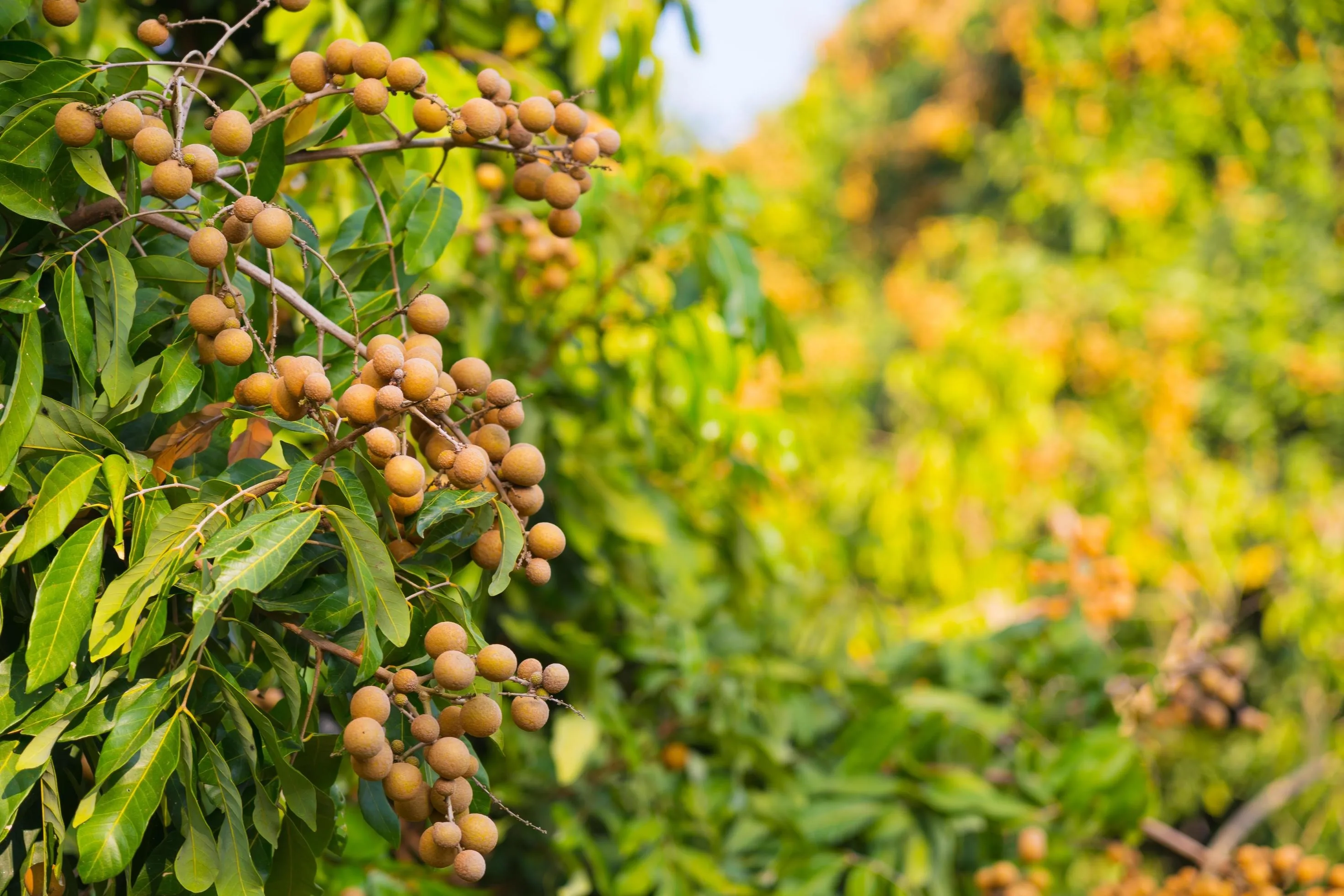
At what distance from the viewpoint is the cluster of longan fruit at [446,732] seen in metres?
0.58

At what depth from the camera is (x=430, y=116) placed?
0.73m

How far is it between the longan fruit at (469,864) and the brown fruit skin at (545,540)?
0.57ft

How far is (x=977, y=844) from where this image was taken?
63.5 inches

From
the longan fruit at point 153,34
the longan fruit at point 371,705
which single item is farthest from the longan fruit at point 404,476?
the longan fruit at point 153,34

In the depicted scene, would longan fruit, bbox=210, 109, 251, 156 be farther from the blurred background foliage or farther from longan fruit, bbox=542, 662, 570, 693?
longan fruit, bbox=542, 662, 570, 693

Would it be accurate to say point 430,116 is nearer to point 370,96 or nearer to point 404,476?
point 370,96

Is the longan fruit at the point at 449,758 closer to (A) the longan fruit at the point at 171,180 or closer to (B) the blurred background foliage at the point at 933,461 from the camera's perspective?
(A) the longan fruit at the point at 171,180

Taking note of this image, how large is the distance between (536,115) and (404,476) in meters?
0.29

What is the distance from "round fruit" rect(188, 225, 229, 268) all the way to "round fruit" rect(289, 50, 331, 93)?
12 cm

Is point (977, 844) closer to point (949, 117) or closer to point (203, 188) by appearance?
point (203, 188)

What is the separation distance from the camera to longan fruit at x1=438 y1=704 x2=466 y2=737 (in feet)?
2.00

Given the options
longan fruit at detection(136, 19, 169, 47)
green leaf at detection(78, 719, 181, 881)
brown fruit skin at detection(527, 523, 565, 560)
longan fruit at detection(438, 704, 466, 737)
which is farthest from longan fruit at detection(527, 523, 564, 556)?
longan fruit at detection(136, 19, 169, 47)

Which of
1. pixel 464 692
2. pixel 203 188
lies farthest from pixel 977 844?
pixel 203 188

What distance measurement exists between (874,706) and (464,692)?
3.58 ft
